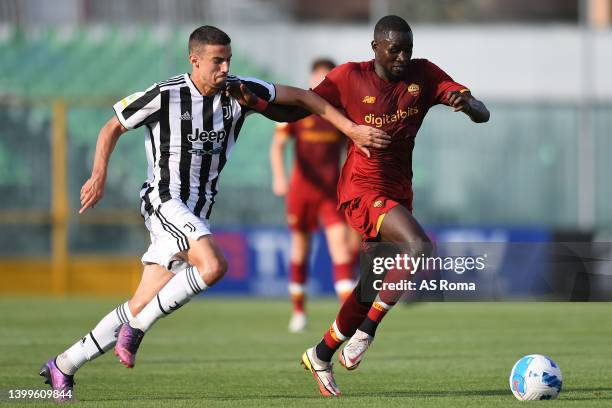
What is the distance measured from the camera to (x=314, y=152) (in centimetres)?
1330

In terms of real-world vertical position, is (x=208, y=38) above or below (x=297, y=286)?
above

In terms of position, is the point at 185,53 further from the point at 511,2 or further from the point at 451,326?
the point at 451,326

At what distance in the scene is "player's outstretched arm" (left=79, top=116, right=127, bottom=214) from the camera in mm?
7113

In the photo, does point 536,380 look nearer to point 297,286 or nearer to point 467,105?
point 467,105

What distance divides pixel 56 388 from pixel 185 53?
15653mm

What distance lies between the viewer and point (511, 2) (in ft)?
83.9

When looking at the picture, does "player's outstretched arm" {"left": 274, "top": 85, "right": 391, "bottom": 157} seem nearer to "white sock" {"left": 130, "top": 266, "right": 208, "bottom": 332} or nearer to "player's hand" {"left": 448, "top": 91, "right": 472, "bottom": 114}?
"player's hand" {"left": 448, "top": 91, "right": 472, "bottom": 114}

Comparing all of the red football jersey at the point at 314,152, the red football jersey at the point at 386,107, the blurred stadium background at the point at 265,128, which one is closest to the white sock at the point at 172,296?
the red football jersey at the point at 386,107

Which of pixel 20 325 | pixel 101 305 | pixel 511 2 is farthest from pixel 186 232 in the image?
pixel 511 2

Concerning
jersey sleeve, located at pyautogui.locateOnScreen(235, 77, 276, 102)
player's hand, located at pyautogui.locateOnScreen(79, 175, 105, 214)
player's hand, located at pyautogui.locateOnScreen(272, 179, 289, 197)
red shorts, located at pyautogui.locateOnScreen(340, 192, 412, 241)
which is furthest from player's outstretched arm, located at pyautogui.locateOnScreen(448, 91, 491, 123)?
player's hand, located at pyautogui.locateOnScreen(272, 179, 289, 197)

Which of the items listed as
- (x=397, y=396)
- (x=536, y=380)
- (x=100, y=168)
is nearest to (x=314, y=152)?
(x=397, y=396)

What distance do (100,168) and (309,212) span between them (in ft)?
19.7

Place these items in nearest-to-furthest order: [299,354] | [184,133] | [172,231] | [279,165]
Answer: [172,231]
[184,133]
[299,354]
[279,165]

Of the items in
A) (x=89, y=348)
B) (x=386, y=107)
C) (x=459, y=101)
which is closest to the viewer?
(x=89, y=348)
